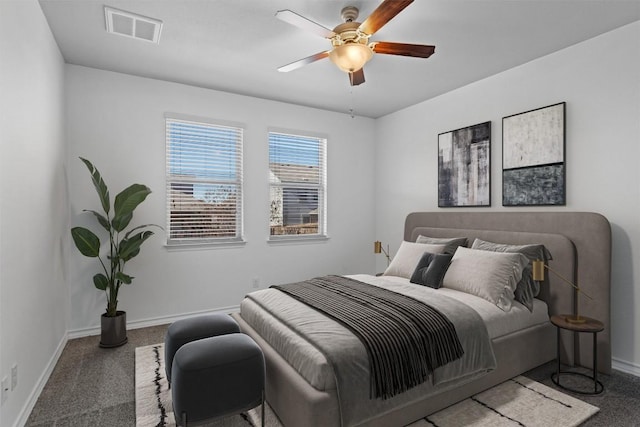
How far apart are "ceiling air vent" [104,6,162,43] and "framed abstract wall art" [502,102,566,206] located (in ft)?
11.3

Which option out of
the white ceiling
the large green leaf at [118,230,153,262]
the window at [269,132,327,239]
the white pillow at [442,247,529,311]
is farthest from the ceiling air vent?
the white pillow at [442,247,529,311]

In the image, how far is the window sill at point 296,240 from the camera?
15.4ft

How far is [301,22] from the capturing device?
A: 86.7 inches

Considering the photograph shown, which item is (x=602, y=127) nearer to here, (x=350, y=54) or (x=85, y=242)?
(x=350, y=54)

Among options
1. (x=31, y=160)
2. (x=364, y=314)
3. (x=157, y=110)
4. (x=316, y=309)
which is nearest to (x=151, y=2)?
(x=31, y=160)

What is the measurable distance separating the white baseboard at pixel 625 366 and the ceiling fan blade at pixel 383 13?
322cm

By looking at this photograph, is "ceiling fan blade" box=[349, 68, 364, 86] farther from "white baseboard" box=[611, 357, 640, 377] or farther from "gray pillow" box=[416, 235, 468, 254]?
"white baseboard" box=[611, 357, 640, 377]

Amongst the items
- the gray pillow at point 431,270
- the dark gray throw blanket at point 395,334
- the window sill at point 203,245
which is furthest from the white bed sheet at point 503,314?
the window sill at point 203,245

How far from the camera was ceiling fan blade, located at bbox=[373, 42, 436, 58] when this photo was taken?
2.43 m

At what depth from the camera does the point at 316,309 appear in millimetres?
2467

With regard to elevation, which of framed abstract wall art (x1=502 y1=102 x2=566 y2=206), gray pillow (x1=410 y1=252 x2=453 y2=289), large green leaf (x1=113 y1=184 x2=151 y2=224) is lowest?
gray pillow (x1=410 y1=252 x2=453 y2=289)

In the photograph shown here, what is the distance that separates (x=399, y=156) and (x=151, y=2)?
360cm

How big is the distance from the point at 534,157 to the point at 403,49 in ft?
6.04

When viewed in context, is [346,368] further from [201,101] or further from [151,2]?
[201,101]
